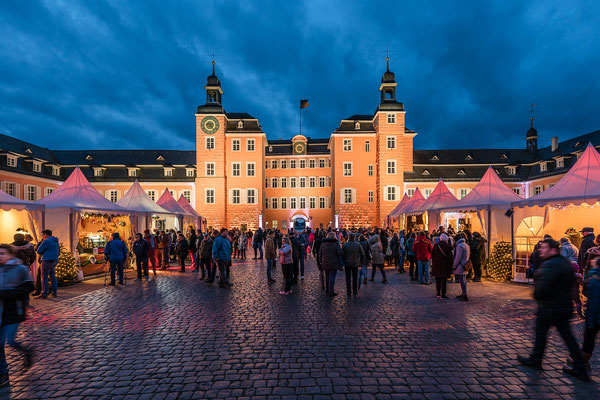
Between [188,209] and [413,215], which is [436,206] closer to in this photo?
[413,215]

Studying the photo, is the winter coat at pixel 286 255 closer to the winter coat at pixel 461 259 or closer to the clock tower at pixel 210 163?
the winter coat at pixel 461 259

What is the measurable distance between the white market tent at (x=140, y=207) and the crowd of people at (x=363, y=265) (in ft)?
4.85

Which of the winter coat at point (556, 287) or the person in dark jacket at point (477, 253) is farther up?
the winter coat at point (556, 287)

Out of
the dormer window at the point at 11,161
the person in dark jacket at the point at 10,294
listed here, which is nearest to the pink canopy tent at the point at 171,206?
the person in dark jacket at the point at 10,294

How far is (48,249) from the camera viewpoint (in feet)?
30.4

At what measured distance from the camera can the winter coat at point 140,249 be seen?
1213cm

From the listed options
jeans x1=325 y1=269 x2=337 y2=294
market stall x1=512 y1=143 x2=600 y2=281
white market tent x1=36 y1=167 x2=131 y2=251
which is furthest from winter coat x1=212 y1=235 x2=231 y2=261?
market stall x1=512 y1=143 x2=600 y2=281

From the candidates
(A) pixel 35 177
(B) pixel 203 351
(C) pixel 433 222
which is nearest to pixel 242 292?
(B) pixel 203 351

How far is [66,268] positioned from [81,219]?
4102 millimetres

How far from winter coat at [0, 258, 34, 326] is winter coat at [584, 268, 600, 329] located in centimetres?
723

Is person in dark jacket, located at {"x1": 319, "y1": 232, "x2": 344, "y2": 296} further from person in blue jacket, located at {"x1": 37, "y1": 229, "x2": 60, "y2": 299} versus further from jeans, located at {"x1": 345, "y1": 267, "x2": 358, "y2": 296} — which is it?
person in blue jacket, located at {"x1": 37, "y1": 229, "x2": 60, "y2": 299}

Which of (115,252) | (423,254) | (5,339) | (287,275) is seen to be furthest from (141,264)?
(423,254)

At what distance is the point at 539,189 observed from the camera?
38.0 m

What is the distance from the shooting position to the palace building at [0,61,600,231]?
3684 centimetres
